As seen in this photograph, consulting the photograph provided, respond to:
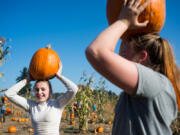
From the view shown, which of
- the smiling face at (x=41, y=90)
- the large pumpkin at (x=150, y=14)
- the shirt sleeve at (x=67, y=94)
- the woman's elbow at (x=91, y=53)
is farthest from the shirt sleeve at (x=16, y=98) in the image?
the woman's elbow at (x=91, y=53)

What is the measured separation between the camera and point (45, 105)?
9.83ft

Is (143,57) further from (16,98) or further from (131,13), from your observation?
(16,98)

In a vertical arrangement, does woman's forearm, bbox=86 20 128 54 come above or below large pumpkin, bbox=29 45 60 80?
below

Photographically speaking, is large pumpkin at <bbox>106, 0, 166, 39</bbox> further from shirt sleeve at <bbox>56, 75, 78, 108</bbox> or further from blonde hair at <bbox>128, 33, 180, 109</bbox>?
shirt sleeve at <bbox>56, 75, 78, 108</bbox>

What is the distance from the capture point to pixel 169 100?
1.10m

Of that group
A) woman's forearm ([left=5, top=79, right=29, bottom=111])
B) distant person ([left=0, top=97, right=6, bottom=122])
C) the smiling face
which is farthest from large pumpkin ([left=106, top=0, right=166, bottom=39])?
distant person ([left=0, top=97, right=6, bottom=122])

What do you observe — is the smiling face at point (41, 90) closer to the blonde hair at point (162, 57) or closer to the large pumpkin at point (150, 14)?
the large pumpkin at point (150, 14)

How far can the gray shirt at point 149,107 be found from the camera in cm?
100

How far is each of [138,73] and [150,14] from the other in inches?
26.6

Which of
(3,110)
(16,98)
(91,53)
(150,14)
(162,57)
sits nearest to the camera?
(91,53)

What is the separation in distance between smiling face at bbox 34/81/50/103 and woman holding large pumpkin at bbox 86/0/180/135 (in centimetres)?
194

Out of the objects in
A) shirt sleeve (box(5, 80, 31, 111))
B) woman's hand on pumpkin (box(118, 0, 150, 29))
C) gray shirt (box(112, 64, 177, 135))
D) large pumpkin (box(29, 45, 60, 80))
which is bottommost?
gray shirt (box(112, 64, 177, 135))

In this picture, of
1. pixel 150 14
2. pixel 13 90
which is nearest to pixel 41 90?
pixel 13 90

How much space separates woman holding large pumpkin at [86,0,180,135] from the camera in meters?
0.95
